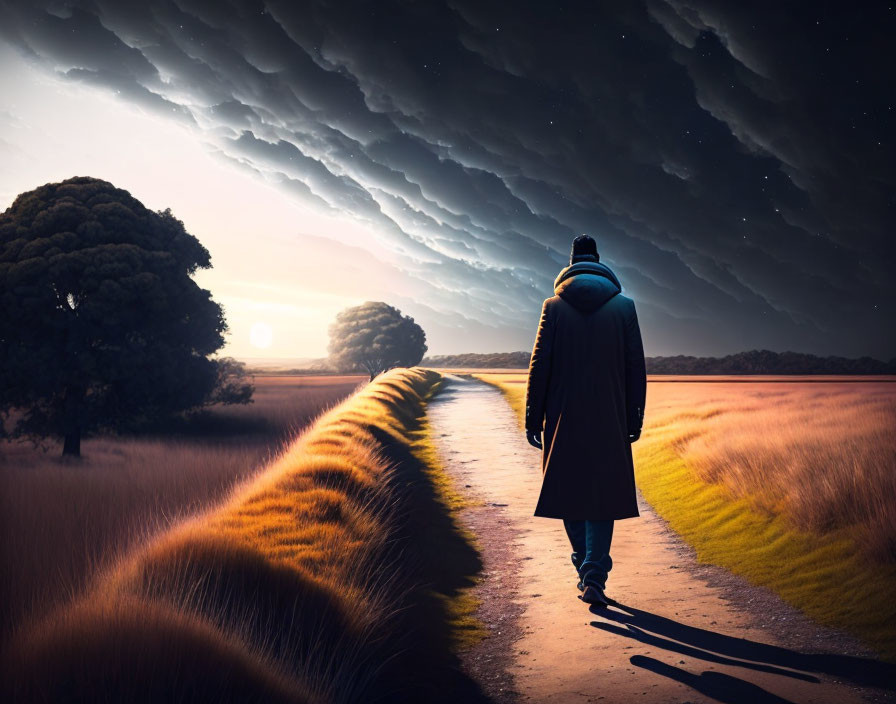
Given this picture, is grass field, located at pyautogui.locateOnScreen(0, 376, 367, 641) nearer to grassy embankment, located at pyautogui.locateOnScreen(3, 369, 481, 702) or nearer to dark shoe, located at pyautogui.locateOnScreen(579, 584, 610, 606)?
grassy embankment, located at pyautogui.locateOnScreen(3, 369, 481, 702)

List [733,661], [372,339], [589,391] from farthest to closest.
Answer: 1. [372,339]
2. [589,391]
3. [733,661]

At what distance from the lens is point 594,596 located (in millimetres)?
5617

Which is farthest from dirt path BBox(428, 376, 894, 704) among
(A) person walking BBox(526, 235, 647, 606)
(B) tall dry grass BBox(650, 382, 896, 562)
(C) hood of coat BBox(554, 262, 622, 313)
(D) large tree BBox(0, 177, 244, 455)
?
(D) large tree BBox(0, 177, 244, 455)

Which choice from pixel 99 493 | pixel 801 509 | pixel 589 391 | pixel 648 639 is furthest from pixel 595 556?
pixel 99 493

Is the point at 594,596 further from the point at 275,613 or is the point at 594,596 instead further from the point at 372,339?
the point at 372,339

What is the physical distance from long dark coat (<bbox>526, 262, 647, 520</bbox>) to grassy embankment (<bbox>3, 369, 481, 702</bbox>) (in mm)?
1684

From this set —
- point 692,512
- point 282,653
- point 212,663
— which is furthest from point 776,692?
point 692,512

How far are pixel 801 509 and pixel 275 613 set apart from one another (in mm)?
6201

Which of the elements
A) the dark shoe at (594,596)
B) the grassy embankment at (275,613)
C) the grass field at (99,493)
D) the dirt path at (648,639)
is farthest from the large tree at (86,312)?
the dark shoe at (594,596)

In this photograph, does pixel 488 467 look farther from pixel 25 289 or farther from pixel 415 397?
pixel 415 397

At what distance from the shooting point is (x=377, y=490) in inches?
370

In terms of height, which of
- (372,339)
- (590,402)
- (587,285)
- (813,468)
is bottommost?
(813,468)

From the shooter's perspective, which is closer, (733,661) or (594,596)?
(733,661)

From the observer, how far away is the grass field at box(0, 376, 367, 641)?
6.96 metres
